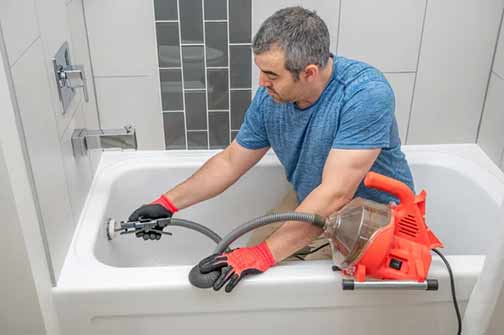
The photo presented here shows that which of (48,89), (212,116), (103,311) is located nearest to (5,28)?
(48,89)

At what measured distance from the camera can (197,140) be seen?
1.99 meters

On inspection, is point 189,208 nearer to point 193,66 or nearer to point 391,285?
point 193,66

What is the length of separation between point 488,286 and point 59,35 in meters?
1.20

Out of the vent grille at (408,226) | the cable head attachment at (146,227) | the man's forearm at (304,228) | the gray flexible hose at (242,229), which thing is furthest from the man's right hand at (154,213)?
the vent grille at (408,226)

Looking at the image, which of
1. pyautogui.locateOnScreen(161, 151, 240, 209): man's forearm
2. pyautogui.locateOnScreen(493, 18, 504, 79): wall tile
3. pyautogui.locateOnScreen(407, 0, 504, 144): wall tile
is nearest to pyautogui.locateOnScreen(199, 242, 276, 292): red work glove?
pyautogui.locateOnScreen(161, 151, 240, 209): man's forearm

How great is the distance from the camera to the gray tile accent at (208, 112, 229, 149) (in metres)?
1.95

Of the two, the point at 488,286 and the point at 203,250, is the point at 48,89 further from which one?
the point at 488,286

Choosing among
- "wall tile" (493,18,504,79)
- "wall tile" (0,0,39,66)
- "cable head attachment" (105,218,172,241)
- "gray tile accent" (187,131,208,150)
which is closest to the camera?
"wall tile" (0,0,39,66)

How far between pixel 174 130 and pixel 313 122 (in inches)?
24.5

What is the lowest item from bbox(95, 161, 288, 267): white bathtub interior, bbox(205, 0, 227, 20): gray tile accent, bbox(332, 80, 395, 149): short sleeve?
bbox(95, 161, 288, 267): white bathtub interior

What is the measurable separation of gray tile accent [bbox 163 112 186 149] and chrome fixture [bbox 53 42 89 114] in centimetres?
46

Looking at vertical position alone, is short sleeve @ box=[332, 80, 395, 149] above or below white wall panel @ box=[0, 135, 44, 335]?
above

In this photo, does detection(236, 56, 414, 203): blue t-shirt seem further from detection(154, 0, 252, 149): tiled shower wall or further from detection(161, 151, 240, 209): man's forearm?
detection(154, 0, 252, 149): tiled shower wall

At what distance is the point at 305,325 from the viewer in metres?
1.51
